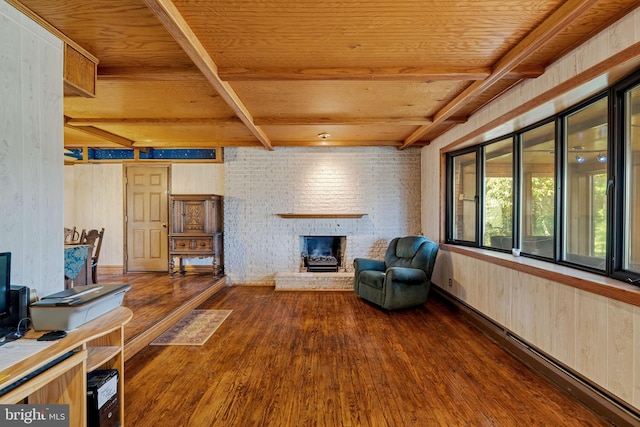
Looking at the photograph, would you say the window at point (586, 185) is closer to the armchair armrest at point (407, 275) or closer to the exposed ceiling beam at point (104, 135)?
the armchair armrest at point (407, 275)

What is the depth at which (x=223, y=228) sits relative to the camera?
5145 mm

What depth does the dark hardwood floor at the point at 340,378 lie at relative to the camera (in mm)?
1828

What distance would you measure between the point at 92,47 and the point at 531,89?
132 inches

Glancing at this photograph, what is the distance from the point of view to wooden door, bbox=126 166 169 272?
17.9ft

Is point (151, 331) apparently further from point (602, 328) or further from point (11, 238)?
point (602, 328)

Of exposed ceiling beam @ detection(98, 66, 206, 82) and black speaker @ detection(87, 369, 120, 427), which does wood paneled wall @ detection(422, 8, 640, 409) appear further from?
black speaker @ detection(87, 369, 120, 427)

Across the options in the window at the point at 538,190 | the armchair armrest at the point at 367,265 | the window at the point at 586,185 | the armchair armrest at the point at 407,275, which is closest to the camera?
the window at the point at 586,185

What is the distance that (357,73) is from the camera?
2287mm

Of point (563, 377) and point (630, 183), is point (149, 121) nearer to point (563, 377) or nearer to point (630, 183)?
point (630, 183)

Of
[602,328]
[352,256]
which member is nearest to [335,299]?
[352,256]

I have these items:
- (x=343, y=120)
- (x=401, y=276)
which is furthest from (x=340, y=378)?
(x=343, y=120)

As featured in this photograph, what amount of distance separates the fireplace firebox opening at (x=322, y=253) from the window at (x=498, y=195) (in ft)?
7.66

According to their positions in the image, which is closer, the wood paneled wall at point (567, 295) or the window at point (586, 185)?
the wood paneled wall at point (567, 295)

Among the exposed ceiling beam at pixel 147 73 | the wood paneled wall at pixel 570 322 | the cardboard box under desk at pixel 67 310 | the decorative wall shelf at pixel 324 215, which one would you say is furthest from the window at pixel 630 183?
the decorative wall shelf at pixel 324 215
